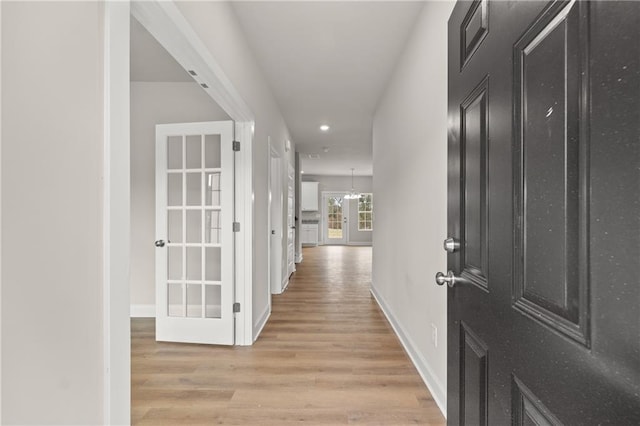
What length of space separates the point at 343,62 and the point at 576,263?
9.57 feet

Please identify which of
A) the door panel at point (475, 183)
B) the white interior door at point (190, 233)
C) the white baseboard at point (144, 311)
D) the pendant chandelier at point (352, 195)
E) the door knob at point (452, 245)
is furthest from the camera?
the pendant chandelier at point (352, 195)

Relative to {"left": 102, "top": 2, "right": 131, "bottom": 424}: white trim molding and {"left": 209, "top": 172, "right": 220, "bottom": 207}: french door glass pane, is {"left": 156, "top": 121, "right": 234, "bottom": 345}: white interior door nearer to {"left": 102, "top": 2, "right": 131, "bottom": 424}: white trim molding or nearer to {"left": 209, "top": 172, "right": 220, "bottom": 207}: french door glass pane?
{"left": 209, "top": 172, "right": 220, "bottom": 207}: french door glass pane

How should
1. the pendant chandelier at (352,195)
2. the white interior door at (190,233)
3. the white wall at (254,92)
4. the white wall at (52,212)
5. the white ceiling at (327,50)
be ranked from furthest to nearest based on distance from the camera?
the pendant chandelier at (352,195), the white interior door at (190,233), the white ceiling at (327,50), the white wall at (254,92), the white wall at (52,212)

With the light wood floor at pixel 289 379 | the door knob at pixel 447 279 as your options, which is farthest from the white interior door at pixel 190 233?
the door knob at pixel 447 279

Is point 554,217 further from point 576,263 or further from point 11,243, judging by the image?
point 11,243

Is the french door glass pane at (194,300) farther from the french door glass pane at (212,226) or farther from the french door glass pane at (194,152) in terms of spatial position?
the french door glass pane at (194,152)

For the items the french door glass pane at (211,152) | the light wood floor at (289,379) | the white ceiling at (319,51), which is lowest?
the light wood floor at (289,379)

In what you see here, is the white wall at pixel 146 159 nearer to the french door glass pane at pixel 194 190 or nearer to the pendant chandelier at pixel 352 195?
the french door glass pane at pixel 194 190

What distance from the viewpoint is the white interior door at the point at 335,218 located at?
1150cm

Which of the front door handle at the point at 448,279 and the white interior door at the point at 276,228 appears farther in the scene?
the white interior door at the point at 276,228

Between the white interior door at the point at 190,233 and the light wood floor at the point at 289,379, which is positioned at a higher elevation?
the white interior door at the point at 190,233

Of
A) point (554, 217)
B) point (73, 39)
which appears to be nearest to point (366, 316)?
point (554, 217)

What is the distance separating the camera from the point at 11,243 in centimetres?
64

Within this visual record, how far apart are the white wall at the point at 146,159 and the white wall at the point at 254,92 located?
751 millimetres
